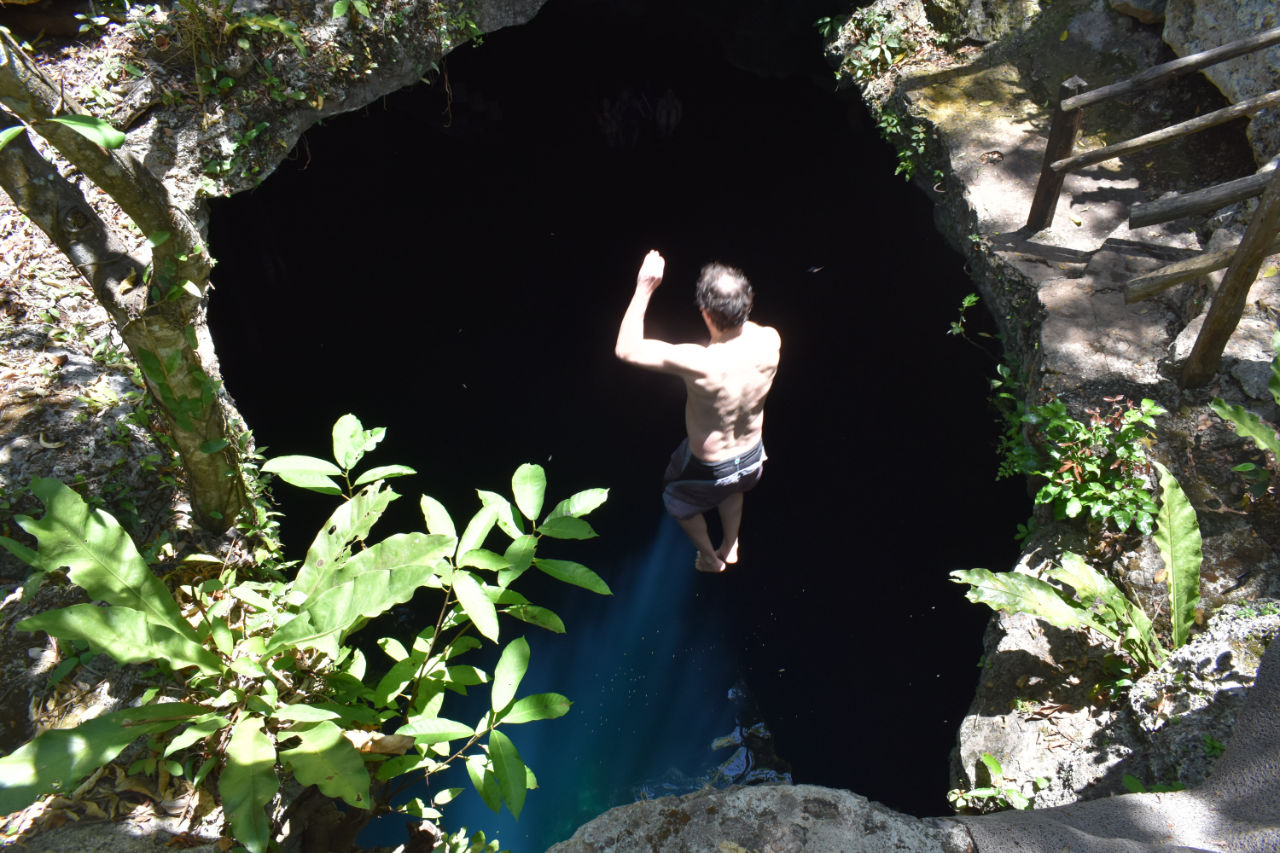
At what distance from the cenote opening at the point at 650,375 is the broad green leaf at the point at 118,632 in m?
3.79

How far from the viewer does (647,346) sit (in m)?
3.15

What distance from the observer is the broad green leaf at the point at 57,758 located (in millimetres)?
1687

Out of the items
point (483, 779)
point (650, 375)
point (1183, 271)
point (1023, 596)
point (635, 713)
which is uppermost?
point (1183, 271)

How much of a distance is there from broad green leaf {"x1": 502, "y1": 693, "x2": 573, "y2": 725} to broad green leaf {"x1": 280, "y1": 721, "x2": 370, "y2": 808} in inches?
16.8

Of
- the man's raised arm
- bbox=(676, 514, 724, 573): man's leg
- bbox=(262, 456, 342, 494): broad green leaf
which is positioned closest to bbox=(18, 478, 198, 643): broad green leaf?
bbox=(262, 456, 342, 494): broad green leaf

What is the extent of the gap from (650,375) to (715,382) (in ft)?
10.5

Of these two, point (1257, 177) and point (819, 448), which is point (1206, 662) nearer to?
point (1257, 177)

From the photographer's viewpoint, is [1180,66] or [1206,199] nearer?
[1206,199]

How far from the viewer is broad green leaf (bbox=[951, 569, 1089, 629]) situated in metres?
2.98

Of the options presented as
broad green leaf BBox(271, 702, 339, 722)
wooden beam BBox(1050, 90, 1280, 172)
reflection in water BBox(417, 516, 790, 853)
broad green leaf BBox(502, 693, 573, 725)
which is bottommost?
reflection in water BBox(417, 516, 790, 853)

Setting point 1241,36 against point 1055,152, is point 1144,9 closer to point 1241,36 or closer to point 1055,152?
point 1241,36

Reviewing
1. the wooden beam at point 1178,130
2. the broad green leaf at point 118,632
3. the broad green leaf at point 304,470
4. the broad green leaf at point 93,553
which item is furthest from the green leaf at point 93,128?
the wooden beam at point 1178,130

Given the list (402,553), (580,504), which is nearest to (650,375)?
(580,504)

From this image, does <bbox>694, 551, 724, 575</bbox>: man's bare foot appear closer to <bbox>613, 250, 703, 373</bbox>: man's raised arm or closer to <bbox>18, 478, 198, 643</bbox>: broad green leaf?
<bbox>613, 250, 703, 373</bbox>: man's raised arm
